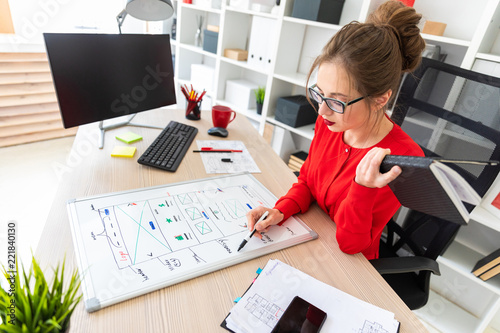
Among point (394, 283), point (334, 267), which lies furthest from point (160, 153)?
point (394, 283)

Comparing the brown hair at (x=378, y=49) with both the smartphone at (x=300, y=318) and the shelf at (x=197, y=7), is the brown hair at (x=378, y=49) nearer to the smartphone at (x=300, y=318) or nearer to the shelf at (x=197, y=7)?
the smartphone at (x=300, y=318)

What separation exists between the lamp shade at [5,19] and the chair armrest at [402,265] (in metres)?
3.14

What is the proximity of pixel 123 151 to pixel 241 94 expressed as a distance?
5.09 feet

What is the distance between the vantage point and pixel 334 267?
81cm

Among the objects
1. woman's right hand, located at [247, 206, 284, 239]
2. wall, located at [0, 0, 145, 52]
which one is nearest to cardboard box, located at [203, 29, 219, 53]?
wall, located at [0, 0, 145, 52]

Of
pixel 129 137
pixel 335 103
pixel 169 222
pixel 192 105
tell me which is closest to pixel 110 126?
pixel 129 137

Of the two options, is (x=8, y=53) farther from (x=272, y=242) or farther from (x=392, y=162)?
(x=392, y=162)

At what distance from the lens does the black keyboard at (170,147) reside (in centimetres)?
113

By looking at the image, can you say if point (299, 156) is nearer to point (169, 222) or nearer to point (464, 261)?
point (464, 261)

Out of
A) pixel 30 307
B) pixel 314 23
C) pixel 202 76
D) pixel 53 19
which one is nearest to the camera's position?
pixel 30 307

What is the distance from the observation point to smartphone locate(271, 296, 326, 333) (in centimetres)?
61

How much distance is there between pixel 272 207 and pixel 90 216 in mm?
538

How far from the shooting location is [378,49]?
0.88 meters

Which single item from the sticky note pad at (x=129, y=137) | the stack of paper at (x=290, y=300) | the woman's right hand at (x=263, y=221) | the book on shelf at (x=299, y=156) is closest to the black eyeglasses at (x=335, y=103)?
the woman's right hand at (x=263, y=221)
